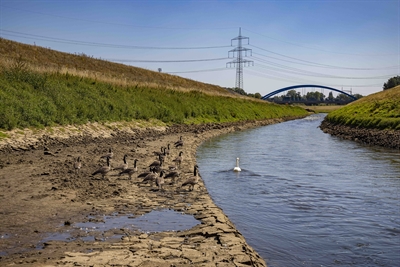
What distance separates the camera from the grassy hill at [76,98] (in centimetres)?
2328

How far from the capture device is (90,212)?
420 inches

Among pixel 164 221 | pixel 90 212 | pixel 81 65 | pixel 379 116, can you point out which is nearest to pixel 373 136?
pixel 379 116

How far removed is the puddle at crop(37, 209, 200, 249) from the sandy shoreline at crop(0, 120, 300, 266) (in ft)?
0.42

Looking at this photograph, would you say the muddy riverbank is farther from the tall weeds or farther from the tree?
the tree

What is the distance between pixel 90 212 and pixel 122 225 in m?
1.40

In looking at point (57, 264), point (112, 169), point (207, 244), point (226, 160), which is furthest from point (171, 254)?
point (226, 160)

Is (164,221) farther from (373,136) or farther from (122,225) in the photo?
(373,136)

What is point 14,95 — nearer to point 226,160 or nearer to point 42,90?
point 42,90

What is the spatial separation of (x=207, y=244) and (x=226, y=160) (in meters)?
16.6

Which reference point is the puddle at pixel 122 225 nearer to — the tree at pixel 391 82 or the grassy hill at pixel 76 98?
the grassy hill at pixel 76 98

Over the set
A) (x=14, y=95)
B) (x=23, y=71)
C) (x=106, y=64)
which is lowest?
(x=14, y=95)

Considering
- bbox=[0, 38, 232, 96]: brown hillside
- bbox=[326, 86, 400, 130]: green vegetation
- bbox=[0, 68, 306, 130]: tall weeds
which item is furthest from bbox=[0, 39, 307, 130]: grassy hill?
bbox=[326, 86, 400, 130]: green vegetation

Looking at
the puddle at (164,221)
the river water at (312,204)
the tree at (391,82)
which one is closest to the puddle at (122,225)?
the puddle at (164,221)

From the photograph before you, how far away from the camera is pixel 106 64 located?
75.4m
